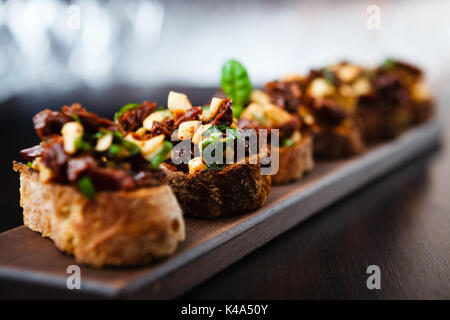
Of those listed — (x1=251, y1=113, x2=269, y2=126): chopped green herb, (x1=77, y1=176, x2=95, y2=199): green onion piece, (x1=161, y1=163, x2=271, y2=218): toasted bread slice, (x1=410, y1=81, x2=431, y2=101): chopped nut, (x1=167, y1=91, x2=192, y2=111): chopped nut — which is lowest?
(x1=161, y1=163, x2=271, y2=218): toasted bread slice

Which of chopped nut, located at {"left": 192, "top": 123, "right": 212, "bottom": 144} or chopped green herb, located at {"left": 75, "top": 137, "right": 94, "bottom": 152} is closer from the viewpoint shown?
chopped green herb, located at {"left": 75, "top": 137, "right": 94, "bottom": 152}

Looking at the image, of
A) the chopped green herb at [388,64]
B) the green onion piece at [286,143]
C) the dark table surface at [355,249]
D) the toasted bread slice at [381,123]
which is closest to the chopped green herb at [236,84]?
the green onion piece at [286,143]

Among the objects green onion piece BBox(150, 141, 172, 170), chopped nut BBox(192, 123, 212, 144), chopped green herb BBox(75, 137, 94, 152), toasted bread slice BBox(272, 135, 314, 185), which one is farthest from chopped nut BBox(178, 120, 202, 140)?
toasted bread slice BBox(272, 135, 314, 185)

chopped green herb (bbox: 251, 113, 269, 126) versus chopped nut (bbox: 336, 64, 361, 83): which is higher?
chopped nut (bbox: 336, 64, 361, 83)

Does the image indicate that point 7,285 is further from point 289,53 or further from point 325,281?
point 289,53

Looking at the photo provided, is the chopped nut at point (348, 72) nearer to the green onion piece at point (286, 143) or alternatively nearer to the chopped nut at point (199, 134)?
the green onion piece at point (286, 143)

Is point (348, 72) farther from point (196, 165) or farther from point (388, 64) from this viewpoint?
point (196, 165)

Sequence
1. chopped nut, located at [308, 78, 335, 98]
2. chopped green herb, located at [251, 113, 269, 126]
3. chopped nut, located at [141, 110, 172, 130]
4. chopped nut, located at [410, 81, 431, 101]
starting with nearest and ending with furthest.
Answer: chopped nut, located at [141, 110, 172, 130]
chopped green herb, located at [251, 113, 269, 126]
chopped nut, located at [308, 78, 335, 98]
chopped nut, located at [410, 81, 431, 101]

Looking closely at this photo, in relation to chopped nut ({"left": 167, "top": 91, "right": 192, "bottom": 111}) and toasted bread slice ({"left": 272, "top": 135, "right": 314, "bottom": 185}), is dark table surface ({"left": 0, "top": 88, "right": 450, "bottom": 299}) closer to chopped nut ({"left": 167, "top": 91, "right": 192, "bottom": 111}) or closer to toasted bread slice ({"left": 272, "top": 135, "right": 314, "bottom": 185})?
toasted bread slice ({"left": 272, "top": 135, "right": 314, "bottom": 185})
